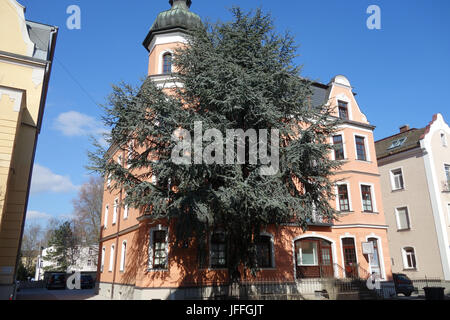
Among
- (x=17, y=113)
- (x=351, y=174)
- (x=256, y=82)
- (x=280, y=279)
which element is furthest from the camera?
(x=351, y=174)

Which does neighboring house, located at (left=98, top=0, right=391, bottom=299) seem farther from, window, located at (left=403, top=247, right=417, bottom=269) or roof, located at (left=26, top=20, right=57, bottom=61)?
window, located at (left=403, top=247, right=417, bottom=269)

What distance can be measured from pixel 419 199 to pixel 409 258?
489 cm

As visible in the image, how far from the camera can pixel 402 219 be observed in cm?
2842

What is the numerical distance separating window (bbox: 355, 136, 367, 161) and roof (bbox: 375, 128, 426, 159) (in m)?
7.03

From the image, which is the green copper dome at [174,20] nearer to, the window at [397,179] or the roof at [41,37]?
the roof at [41,37]

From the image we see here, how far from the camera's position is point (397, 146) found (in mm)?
30484

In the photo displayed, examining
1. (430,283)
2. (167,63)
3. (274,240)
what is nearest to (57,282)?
(274,240)

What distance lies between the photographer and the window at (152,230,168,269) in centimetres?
1655

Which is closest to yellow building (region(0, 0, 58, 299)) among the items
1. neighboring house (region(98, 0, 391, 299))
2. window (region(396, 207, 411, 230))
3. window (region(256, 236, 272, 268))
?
neighboring house (region(98, 0, 391, 299))

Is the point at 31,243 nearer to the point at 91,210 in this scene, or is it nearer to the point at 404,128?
the point at 91,210

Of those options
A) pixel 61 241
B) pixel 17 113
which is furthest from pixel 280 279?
pixel 61 241

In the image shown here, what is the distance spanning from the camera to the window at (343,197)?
883 inches

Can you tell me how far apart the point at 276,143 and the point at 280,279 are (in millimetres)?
8814
